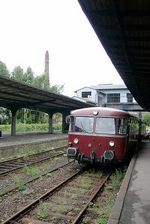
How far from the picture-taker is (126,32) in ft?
29.4

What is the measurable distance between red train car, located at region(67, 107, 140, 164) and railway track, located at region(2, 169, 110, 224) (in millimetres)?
940

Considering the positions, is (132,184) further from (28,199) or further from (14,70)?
(14,70)

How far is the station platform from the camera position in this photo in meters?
6.32

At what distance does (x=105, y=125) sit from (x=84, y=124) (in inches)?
33.9

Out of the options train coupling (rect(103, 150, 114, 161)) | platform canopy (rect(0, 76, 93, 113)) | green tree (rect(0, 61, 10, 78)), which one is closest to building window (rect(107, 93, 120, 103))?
green tree (rect(0, 61, 10, 78))

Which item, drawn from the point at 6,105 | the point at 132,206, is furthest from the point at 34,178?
the point at 6,105

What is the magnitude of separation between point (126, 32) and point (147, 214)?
4479 mm

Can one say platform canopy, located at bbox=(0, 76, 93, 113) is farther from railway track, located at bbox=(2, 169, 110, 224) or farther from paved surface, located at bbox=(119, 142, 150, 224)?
paved surface, located at bbox=(119, 142, 150, 224)

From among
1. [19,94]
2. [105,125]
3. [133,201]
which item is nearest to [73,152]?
[105,125]

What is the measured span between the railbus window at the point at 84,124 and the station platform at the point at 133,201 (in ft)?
8.53

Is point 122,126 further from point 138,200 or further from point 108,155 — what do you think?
point 138,200

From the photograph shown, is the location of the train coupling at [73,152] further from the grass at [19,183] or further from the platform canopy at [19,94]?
the platform canopy at [19,94]

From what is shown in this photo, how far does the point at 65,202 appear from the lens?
8.88m

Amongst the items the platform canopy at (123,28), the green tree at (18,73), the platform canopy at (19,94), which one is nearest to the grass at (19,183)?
the platform canopy at (123,28)
